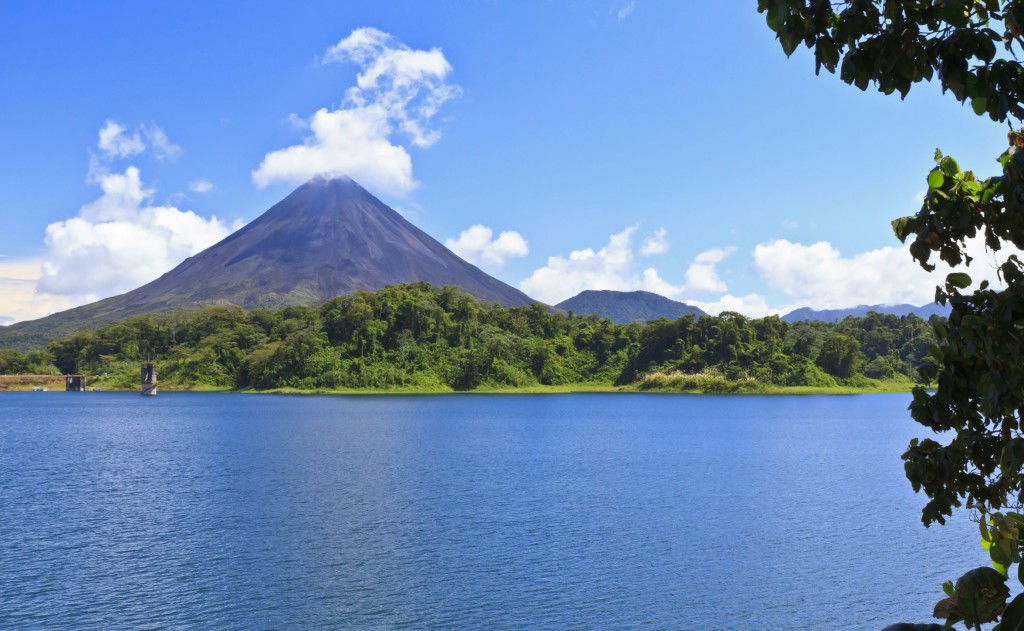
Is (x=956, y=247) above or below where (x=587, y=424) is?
above

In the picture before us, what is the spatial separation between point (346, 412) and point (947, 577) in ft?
160

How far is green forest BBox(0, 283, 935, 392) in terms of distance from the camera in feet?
314

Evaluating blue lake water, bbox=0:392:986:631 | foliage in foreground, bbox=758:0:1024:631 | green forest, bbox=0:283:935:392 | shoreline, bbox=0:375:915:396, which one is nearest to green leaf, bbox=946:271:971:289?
foliage in foreground, bbox=758:0:1024:631

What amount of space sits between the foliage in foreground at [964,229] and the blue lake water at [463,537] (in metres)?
10.1

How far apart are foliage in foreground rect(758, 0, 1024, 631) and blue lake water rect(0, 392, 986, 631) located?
10.1 m

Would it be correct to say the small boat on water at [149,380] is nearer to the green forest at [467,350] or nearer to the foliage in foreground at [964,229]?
the green forest at [467,350]

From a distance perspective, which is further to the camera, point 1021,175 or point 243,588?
point 243,588

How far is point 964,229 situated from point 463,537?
15803 millimetres

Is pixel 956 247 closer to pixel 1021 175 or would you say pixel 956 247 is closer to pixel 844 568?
pixel 1021 175

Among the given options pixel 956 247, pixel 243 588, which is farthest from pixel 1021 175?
pixel 243 588

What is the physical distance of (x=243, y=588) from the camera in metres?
13.9

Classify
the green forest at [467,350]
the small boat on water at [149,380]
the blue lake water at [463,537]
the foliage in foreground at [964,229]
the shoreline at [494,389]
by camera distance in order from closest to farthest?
1. the foliage in foreground at [964,229]
2. the blue lake water at [463,537]
3. the small boat on water at [149,380]
4. the shoreline at [494,389]
5. the green forest at [467,350]

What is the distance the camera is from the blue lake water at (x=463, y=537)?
13055mm

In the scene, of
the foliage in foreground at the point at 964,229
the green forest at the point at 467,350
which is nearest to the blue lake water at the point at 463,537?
the foliage in foreground at the point at 964,229
